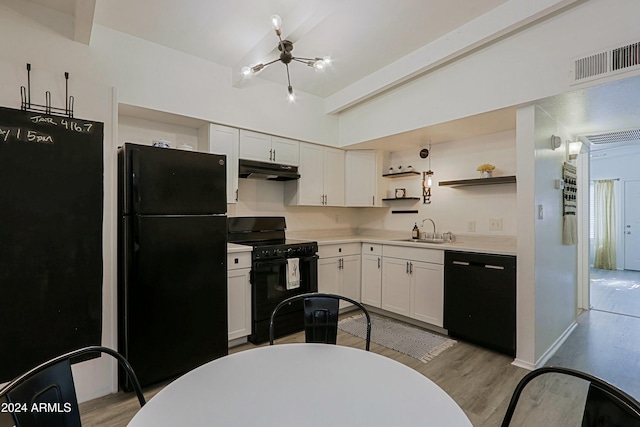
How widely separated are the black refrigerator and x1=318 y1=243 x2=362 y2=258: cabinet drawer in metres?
1.36

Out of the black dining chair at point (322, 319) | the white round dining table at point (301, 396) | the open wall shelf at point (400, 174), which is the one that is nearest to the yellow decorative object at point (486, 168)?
the open wall shelf at point (400, 174)

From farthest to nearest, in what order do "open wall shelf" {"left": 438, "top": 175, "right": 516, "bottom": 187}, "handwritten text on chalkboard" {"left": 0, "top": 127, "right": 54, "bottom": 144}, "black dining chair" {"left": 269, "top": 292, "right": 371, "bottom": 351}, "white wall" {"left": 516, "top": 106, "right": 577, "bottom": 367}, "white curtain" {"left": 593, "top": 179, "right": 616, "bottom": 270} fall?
"white curtain" {"left": 593, "top": 179, "right": 616, "bottom": 270} → "open wall shelf" {"left": 438, "top": 175, "right": 516, "bottom": 187} → "white wall" {"left": 516, "top": 106, "right": 577, "bottom": 367} → "handwritten text on chalkboard" {"left": 0, "top": 127, "right": 54, "bottom": 144} → "black dining chair" {"left": 269, "top": 292, "right": 371, "bottom": 351}

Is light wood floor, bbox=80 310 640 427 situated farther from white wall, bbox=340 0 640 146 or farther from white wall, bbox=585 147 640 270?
white wall, bbox=585 147 640 270

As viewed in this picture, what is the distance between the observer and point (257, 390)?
101 centimetres

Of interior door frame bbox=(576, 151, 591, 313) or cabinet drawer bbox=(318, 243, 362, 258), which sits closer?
cabinet drawer bbox=(318, 243, 362, 258)

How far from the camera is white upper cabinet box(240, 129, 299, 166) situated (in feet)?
11.3

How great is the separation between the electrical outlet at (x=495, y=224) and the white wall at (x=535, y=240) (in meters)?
0.55

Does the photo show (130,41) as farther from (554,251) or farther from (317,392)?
(554,251)

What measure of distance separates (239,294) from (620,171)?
857 centimetres

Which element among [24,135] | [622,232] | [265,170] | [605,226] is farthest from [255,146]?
[622,232]

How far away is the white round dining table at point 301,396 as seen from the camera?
0.86 meters

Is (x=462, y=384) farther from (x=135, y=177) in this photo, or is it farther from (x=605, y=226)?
(x=605, y=226)

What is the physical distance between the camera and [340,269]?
12.7 ft

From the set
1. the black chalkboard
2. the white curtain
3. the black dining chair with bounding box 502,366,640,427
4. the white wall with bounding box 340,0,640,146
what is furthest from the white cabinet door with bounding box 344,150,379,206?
the white curtain
